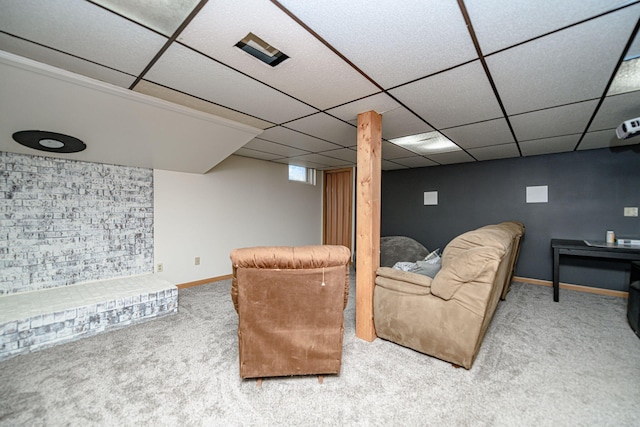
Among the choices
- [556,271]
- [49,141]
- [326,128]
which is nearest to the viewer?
[49,141]

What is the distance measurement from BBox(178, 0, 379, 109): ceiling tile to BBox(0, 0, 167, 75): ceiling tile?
270 mm

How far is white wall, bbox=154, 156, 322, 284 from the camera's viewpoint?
143 inches

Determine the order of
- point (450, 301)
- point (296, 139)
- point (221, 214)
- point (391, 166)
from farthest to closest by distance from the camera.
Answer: point (391, 166) → point (221, 214) → point (296, 139) → point (450, 301)

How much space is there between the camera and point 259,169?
15.5 ft

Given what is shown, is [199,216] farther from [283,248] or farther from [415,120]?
[415,120]

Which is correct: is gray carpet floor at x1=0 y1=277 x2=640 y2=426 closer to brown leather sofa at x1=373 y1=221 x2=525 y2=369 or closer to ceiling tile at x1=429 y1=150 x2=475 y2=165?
brown leather sofa at x1=373 y1=221 x2=525 y2=369

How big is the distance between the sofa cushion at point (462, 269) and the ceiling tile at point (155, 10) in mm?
2184

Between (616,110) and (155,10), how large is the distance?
368cm

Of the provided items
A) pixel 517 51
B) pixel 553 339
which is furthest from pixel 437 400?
pixel 517 51

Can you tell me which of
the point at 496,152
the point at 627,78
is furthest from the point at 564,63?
the point at 496,152

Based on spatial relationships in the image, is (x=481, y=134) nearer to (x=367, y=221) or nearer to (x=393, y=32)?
(x=367, y=221)

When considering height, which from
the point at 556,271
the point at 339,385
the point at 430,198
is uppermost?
the point at 430,198

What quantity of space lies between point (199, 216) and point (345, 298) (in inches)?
119

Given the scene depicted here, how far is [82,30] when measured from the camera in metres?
1.38
